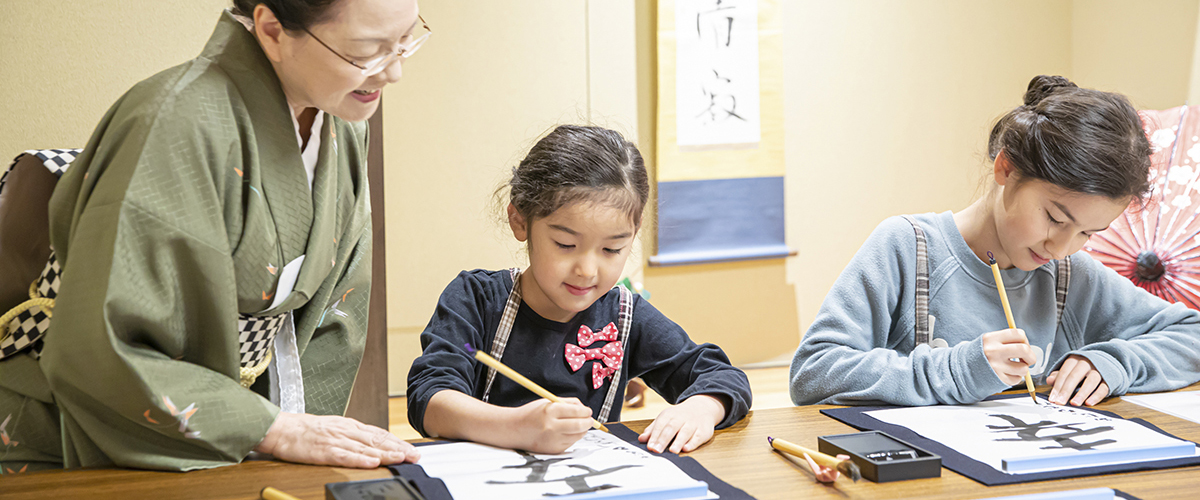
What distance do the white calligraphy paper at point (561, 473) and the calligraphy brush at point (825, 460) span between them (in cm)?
14

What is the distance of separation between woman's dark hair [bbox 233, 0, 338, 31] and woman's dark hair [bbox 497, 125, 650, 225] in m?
0.44

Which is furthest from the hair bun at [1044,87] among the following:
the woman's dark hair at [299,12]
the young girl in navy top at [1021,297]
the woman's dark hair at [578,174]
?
the woman's dark hair at [299,12]

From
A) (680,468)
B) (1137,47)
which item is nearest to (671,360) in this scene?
(680,468)

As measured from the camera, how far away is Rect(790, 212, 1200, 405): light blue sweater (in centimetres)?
133

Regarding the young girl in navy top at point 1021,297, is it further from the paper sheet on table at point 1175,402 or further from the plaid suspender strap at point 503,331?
the plaid suspender strap at point 503,331

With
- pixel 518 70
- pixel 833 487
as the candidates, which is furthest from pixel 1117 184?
pixel 518 70

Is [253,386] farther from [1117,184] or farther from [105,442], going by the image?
[1117,184]

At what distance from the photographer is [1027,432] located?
3.79 feet

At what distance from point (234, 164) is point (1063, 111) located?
51.2 inches

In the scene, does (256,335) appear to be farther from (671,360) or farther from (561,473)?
(671,360)

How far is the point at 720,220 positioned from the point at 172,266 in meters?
3.32

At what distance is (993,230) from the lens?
5.25 feet

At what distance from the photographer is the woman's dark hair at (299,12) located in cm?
102

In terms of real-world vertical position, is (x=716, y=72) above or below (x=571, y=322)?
above
